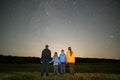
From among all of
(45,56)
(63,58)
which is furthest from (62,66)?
(45,56)

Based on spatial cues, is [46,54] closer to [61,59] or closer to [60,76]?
[61,59]

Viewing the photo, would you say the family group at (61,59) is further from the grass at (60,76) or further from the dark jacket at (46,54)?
the grass at (60,76)

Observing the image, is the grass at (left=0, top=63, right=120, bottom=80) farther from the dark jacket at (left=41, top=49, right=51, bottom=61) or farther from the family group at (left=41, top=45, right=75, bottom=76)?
the dark jacket at (left=41, top=49, right=51, bottom=61)

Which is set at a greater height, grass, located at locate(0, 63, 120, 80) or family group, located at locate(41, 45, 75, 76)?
family group, located at locate(41, 45, 75, 76)

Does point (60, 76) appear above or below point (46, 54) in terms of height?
below

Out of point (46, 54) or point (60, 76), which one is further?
point (46, 54)

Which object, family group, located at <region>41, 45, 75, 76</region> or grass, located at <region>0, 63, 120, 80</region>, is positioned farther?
family group, located at <region>41, 45, 75, 76</region>

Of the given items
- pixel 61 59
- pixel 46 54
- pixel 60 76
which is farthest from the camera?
pixel 61 59

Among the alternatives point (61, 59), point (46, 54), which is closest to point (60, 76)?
point (46, 54)

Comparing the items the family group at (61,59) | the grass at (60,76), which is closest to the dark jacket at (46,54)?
the family group at (61,59)

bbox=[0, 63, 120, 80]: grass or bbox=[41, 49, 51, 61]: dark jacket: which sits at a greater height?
bbox=[41, 49, 51, 61]: dark jacket

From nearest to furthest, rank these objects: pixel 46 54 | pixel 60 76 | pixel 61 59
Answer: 1. pixel 60 76
2. pixel 46 54
3. pixel 61 59

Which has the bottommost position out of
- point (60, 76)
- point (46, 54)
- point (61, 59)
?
point (60, 76)

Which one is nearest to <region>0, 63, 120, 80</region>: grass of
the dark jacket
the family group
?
the family group
